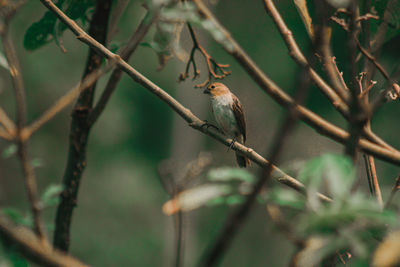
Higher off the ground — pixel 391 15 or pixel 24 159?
pixel 391 15

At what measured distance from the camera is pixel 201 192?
2.01ft

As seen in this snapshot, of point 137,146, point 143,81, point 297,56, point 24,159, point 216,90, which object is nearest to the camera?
point 24,159

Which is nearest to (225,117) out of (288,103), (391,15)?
(391,15)

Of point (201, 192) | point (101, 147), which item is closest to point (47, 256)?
point (201, 192)

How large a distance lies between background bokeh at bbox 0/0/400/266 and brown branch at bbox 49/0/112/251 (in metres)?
5.78

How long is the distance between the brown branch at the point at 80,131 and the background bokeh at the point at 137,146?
5775 mm

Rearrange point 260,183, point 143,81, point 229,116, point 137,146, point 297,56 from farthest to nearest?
point 137,146 → point 229,116 → point 143,81 → point 297,56 → point 260,183

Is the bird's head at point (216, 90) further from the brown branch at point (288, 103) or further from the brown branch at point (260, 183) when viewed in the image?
the brown branch at point (260, 183)

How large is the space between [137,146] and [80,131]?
9.11 metres

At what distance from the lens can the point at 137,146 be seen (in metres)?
10.5

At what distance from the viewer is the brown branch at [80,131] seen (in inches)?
53.9

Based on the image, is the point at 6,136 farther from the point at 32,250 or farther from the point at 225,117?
the point at 225,117

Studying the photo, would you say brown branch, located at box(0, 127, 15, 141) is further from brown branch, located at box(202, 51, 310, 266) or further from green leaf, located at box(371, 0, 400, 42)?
green leaf, located at box(371, 0, 400, 42)

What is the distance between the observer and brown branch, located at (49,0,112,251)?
1.37 meters
